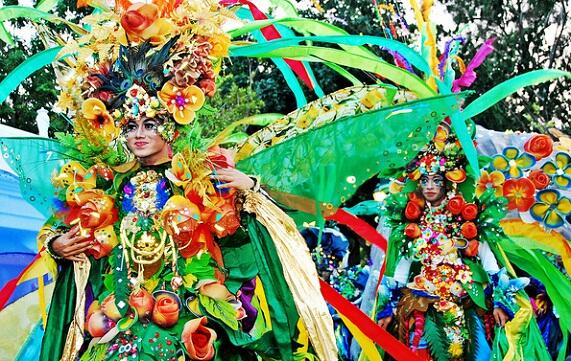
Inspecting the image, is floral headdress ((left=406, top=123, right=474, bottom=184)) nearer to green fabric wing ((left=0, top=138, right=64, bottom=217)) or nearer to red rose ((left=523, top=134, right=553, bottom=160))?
red rose ((left=523, top=134, right=553, bottom=160))

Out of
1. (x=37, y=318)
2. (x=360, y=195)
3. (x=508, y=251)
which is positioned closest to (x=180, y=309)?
(x=37, y=318)

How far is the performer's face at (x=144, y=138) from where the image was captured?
4016mm

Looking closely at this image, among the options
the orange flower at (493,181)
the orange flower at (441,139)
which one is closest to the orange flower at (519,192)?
the orange flower at (493,181)

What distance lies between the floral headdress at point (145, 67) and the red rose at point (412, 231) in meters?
2.60

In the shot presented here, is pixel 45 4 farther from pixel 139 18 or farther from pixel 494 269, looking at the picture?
pixel 494 269

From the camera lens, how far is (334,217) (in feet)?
15.1

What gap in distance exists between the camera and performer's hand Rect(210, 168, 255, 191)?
399 centimetres

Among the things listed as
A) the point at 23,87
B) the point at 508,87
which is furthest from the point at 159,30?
the point at 23,87

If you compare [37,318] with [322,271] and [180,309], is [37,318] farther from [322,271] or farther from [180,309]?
[322,271]

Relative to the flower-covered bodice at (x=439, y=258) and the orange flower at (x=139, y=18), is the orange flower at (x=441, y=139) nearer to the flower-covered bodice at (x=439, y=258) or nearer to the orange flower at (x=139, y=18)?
the flower-covered bodice at (x=439, y=258)

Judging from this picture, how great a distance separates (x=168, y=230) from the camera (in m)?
3.94

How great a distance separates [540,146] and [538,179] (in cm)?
27

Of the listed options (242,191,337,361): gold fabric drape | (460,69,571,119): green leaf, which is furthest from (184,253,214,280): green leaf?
(460,69,571,119): green leaf

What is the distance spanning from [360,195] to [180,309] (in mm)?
11009
